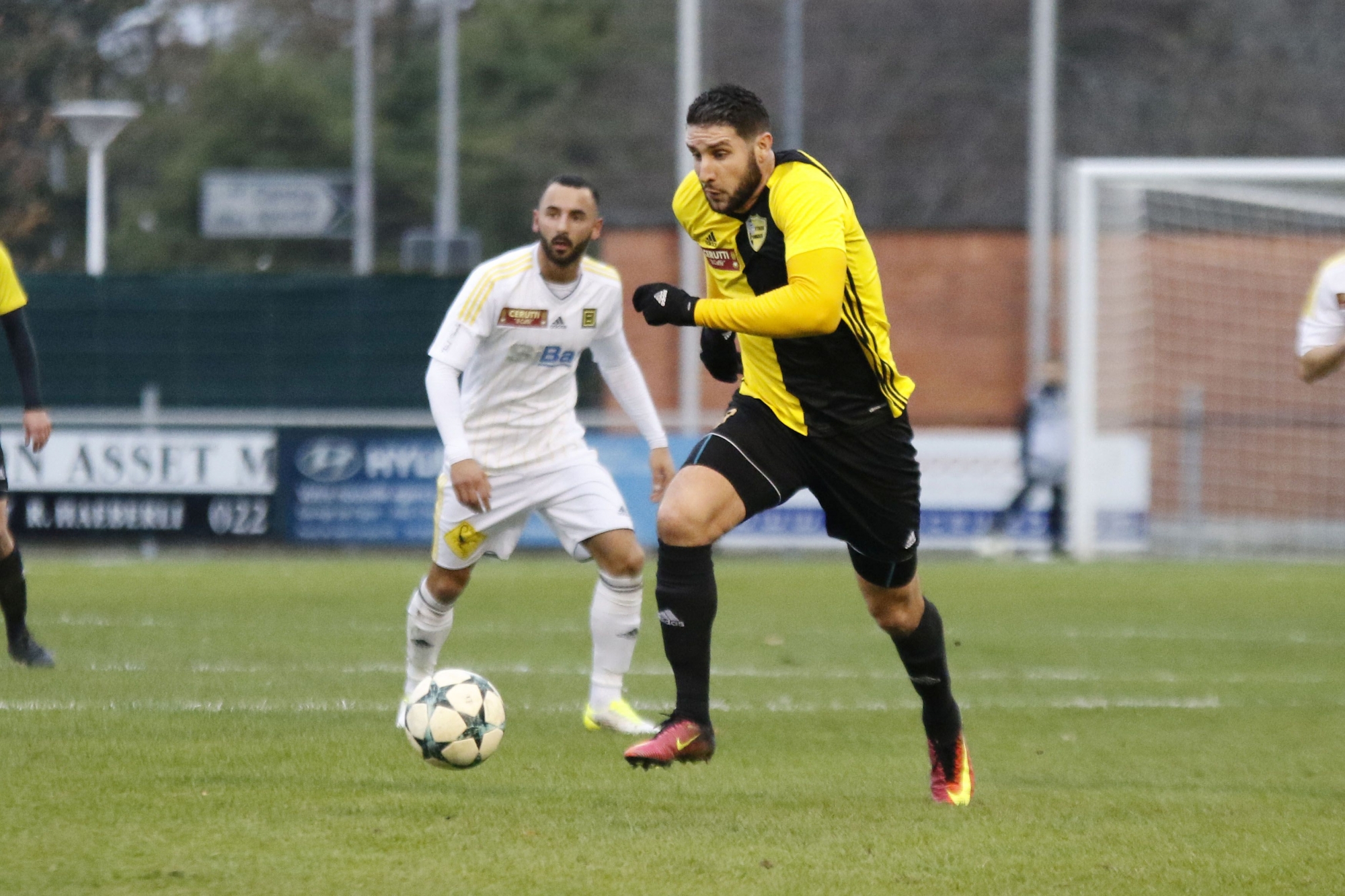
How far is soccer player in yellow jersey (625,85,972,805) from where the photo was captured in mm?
5480

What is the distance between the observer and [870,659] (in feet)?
31.9

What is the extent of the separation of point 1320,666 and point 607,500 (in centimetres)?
422

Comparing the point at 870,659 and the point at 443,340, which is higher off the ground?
the point at 443,340

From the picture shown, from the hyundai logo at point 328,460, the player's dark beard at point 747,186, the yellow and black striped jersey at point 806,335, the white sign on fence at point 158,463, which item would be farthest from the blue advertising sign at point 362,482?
the player's dark beard at point 747,186

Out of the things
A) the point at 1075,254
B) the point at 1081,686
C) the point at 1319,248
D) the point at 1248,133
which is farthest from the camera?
the point at 1248,133

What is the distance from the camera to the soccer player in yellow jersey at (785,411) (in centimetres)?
548

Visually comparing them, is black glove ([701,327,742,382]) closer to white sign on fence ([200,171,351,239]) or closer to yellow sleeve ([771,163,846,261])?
yellow sleeve ([771,163,846,261])

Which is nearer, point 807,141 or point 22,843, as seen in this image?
point 22,843

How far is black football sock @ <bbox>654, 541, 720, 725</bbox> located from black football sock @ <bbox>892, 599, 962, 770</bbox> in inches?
25.2

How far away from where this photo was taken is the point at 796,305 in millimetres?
5422

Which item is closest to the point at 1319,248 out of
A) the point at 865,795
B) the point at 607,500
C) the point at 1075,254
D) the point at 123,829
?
the point at 1075,254

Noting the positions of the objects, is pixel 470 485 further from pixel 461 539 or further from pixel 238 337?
pixel 238 337

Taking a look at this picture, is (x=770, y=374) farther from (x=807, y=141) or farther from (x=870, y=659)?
(x=807, y=141)

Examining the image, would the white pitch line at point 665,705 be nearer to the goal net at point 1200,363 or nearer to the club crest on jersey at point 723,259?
the club crest on jersey at point 723,259
